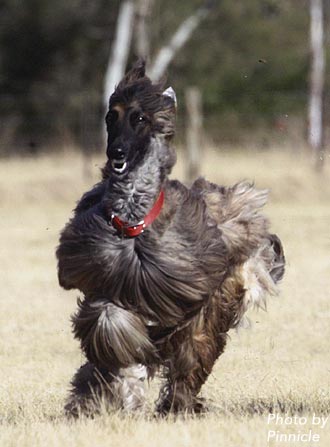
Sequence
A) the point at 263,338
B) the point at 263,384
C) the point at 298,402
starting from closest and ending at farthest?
the point at 298,402 → the point at 263,384 → the point at 263,338

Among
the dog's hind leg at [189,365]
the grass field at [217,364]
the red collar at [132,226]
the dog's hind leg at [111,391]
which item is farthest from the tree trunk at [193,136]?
the red collar at [132,226]

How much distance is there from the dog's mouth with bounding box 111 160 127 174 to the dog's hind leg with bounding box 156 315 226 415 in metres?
0.67

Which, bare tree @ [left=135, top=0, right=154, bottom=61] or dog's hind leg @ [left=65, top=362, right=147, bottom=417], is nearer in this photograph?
dog's hind leg @ [left=65, top=362, right=147, bottom=417]

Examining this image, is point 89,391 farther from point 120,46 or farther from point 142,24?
point 120,46

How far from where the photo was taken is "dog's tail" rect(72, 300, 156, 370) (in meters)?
4.50

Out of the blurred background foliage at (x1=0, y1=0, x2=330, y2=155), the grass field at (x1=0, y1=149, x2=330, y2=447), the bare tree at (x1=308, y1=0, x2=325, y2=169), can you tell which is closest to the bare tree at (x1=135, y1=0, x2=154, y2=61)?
the bare tree at (x1=308, y1=0, x2=325, y2=169)

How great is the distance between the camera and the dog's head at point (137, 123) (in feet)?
14.7

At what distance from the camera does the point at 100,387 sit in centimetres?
476

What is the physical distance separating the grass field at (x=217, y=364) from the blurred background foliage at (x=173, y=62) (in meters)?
11.4

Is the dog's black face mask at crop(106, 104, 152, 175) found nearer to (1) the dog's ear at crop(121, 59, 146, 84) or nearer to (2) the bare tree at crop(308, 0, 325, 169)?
(1) the dog's ear at crop(121, 59, 146, 84)

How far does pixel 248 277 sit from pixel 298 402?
22.5 inches

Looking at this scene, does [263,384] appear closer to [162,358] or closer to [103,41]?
[162,358]

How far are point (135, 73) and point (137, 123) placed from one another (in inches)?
13.9

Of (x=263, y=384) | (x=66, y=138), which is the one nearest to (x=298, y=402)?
(x=263, y=384)
